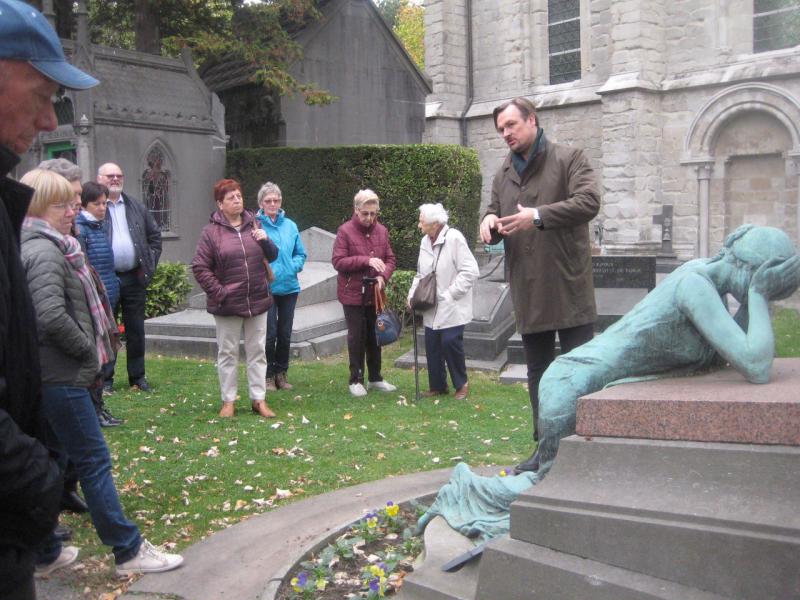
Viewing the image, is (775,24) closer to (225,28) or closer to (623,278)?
(623,278)

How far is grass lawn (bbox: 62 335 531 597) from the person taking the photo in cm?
508

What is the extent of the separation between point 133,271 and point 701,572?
638cm

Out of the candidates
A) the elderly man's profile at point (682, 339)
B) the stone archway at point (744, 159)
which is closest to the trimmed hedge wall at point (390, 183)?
the stone archway at point (744, 159)

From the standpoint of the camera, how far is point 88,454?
404cm

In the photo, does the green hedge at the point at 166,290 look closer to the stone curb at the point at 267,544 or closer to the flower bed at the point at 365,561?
the stone curb at the point at 267,544

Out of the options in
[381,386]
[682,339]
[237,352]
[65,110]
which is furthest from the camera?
[65,110]

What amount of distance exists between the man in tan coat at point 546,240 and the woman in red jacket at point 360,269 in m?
3.26

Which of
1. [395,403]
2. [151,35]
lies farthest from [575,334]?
[151,35]

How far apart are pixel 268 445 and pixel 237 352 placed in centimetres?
111

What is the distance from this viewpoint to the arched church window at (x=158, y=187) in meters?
15.2

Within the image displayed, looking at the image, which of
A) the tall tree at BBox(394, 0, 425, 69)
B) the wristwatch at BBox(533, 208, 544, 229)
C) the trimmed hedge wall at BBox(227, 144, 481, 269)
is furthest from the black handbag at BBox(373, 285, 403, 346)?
the tall tree at BBox(394, 0, 425, 69)

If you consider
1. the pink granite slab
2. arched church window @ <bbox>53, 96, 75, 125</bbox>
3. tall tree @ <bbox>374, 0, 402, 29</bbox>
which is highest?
tall tree @ <bbox>374, 0, 402, 29</bbox>

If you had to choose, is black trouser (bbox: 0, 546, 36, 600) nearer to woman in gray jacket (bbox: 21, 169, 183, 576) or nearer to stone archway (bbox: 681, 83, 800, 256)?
woman in gray jacket (bbox: 21, 169, 183, 576)

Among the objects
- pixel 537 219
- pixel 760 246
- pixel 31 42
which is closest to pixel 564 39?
pixel 537 219
